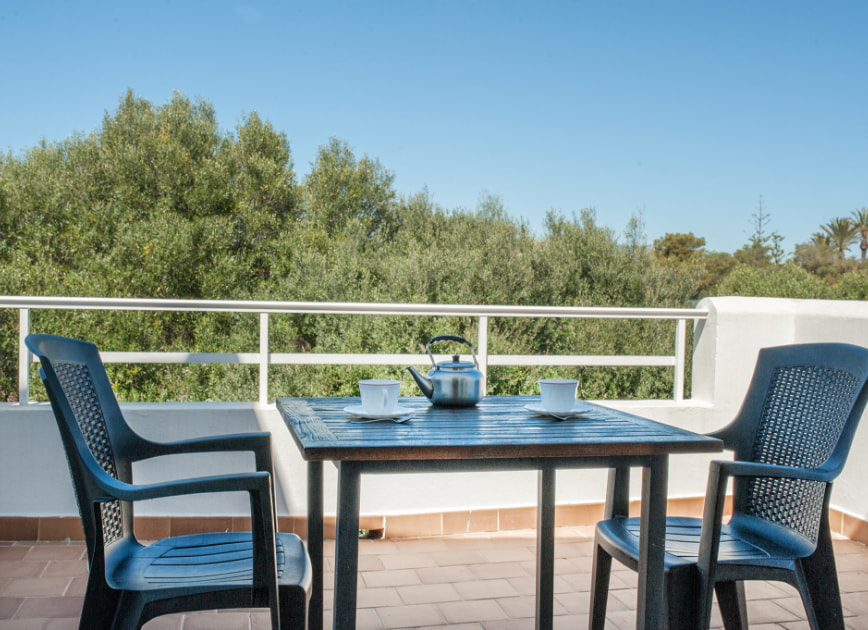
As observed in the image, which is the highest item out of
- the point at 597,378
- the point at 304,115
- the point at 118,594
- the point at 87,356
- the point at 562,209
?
the point at 304,115

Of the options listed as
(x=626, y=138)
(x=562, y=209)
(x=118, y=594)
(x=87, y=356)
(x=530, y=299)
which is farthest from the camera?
(x=626, y=138)

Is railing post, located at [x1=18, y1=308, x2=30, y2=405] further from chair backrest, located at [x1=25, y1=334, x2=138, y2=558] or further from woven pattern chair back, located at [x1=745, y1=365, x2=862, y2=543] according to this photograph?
woven pattern chair back, located at [x1=745, y1=365, x2=862, y2=543]

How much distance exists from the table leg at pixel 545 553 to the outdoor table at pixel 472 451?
26cm

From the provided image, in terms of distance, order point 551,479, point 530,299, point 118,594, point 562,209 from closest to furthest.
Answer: point 118,594, point 551,479, point 530,299, point 562,209

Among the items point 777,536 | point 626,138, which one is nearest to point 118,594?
point 777,536

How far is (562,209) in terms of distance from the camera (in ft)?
43.4

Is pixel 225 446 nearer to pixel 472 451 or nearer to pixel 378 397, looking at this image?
pixel 378 397

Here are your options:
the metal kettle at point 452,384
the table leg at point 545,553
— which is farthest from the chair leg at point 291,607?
the table leg at point 545,553

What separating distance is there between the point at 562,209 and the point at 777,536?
1182 centimetres

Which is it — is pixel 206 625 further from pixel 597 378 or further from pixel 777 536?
pixel 597 378

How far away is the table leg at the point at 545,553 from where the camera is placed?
1.96 meters

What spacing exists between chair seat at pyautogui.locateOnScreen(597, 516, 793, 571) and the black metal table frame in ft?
0.25

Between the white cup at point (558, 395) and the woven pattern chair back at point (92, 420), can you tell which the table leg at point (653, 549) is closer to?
the white cup at point (558, 395)

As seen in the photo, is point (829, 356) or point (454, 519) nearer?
point (829, 356)
